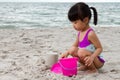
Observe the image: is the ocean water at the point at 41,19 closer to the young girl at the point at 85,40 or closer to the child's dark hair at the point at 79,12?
the young girl at the point at 85,40

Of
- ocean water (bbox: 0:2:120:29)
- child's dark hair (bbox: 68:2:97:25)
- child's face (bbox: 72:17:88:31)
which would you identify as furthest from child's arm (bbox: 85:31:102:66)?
ocean water (bbox: 0:2:120:29)

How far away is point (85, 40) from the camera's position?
3.23 metres

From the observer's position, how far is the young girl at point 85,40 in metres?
3.10

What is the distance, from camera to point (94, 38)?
3.17 meters

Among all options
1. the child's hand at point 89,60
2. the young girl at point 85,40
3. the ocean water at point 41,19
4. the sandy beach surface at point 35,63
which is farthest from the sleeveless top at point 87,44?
the ocean water at point 41,19

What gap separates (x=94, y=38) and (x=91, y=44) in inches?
3.3

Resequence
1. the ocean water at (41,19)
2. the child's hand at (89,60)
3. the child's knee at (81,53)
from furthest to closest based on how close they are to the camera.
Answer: the ocean water at (41,19), the child's knee at (81,53), the child's hand at (89,60)

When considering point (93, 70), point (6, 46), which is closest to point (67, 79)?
point (93, 70)

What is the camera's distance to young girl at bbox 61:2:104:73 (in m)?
3.10

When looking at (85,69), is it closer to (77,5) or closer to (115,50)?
(77,5)

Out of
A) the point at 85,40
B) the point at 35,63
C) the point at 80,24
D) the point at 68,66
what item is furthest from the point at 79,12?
the point at 35,63

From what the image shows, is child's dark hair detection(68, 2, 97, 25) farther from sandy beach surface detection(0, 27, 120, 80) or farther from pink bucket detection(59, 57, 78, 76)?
sandy beach surface detection(0, 27, 120, 80)

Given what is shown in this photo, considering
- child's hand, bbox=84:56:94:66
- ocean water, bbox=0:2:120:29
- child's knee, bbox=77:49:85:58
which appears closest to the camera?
child's hand, bbox=84:56:94:66

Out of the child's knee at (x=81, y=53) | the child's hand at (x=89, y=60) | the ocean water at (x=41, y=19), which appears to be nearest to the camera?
the child's hand at (x=89, y=60)
